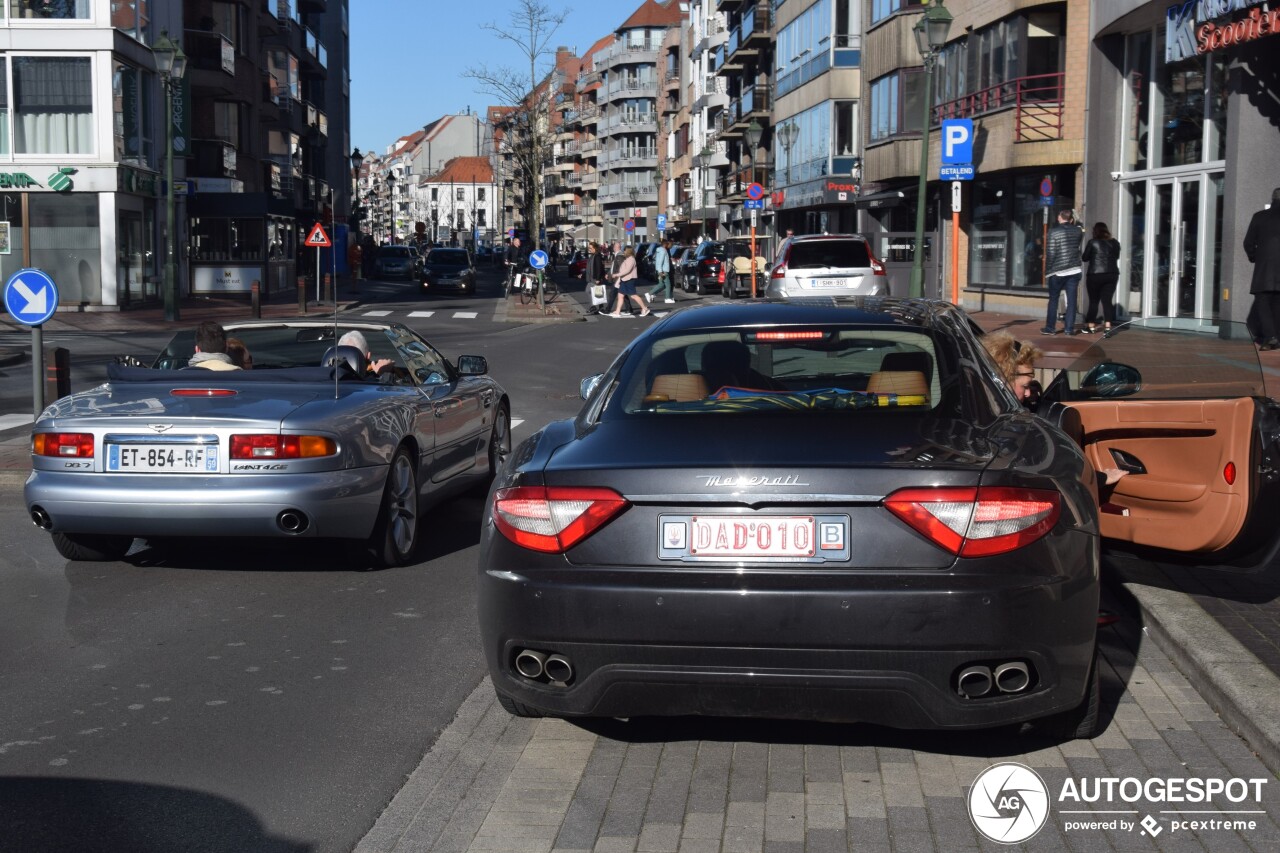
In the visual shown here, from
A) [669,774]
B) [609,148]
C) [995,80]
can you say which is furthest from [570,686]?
[609,148]

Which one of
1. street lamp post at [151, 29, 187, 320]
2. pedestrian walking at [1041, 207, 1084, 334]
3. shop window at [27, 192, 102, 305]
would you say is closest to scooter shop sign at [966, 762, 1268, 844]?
pedestrian walking at [1041, 207, 1084, 334]

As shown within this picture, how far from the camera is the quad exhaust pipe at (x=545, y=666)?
4.39 metres

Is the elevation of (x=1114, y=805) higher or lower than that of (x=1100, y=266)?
lower

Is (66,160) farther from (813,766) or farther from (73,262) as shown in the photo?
(813,766)

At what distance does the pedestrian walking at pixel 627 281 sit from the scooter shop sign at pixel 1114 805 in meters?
31.8

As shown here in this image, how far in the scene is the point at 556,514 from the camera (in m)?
4.39

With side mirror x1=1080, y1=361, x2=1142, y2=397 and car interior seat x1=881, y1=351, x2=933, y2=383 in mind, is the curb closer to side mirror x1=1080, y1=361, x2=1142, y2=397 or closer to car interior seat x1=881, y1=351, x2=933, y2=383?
side mirror x1=1080, y1=361, x2=1142, y2=397

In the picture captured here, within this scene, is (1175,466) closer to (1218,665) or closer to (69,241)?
(1218,665)

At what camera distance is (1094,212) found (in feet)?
93.8

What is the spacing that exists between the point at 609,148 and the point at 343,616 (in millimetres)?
133358

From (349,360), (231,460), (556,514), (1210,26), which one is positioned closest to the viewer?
(556,514)

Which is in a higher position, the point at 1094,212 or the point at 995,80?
the point at 995,80

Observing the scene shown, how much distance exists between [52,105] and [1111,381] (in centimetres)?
3644

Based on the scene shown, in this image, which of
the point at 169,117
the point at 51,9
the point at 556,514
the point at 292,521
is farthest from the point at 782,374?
the point at 51,9
